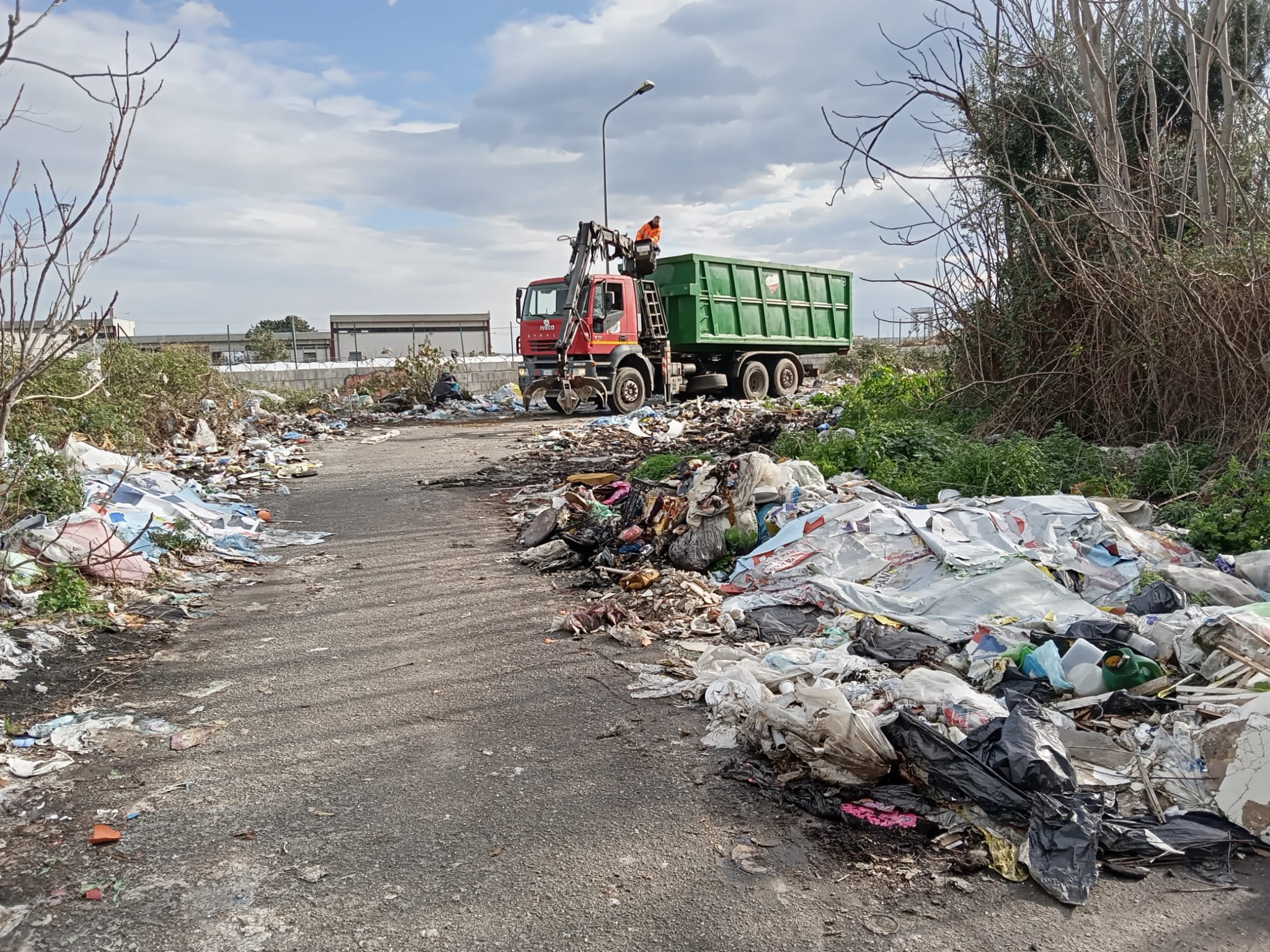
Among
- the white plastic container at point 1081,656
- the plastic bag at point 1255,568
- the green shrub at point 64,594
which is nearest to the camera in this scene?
the white plastic container at point 1081,656

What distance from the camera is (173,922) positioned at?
2.46 meters

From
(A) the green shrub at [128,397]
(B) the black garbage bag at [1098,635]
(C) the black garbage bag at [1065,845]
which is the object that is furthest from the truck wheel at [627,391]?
(C) the black garbage bag at [1065,845]

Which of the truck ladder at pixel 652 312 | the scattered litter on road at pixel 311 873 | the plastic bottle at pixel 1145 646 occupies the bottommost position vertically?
the scattered litter on road at pixel 311 873

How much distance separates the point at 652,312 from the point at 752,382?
328 cm

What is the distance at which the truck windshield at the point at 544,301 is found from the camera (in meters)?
16.3

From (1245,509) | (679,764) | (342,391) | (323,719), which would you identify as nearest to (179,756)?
(323,719)

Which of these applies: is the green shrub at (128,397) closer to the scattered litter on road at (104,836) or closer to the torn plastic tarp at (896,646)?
the scattered litter on road at (104,836)

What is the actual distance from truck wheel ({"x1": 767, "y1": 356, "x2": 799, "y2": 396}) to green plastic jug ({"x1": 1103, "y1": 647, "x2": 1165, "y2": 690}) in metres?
16.2

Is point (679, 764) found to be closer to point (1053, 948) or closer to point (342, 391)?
point (1053, 948)

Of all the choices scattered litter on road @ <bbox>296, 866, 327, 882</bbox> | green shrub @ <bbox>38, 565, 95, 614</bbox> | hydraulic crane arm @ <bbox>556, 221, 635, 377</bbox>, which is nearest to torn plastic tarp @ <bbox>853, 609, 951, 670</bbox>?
scattered litter on road @ <bbox>296, 866, 327, 882</bbox>

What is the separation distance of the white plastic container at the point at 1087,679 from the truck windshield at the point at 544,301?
43.6ft

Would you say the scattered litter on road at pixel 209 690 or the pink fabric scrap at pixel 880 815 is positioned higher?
the scattered litter on road at pixel 209 690

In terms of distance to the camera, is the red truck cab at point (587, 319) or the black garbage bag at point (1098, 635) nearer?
the black garbage bag at point (1098, 635)

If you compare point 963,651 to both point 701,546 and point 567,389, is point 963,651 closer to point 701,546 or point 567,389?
point 701,546
